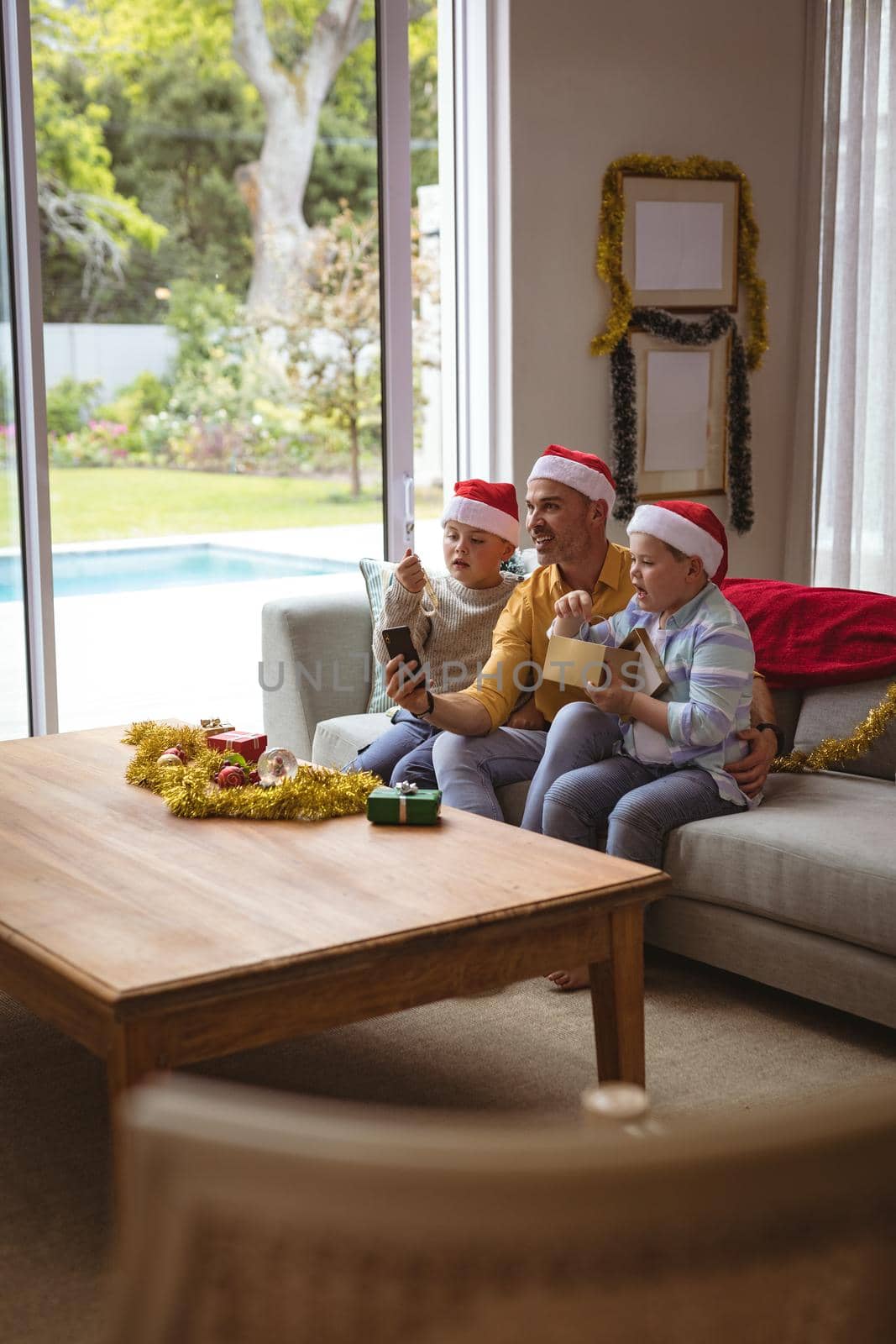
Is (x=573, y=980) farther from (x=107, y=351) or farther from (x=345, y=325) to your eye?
(x=345, y=325)

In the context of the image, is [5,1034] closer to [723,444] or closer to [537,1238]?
[537,1238]

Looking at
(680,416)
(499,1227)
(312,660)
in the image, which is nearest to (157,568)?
(312,660)

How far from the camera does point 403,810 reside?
2.56 m

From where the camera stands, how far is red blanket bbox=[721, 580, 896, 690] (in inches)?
131

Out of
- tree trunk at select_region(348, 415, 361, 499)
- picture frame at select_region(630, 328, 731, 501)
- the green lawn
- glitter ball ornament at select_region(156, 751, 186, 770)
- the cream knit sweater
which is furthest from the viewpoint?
picture frame at select_region(630, 328, 731, 501)

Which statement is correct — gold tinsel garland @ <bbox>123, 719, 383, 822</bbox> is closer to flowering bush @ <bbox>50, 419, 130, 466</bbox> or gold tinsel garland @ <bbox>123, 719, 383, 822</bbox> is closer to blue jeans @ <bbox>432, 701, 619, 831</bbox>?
blue jeans @ <bbox>432, 701, 619, 831</bbox>

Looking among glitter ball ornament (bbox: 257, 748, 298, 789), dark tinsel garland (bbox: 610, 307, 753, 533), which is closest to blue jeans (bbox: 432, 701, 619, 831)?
glitter ball ornament (bbox: 257, 748, 298, 789)

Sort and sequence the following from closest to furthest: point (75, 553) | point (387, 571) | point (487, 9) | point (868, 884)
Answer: point (868, 884), point (387, 571), point (75, 553), point (487, 9)

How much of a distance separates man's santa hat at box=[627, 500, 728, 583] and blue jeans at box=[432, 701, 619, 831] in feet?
1.30

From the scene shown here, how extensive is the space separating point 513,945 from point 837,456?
368 centimetres

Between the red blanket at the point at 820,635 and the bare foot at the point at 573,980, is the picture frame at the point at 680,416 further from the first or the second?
the bare foot at the point at 573,980

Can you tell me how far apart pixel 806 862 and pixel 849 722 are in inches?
26.5

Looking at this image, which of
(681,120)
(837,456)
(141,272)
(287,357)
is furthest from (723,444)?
(141,272)

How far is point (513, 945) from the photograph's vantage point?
215 centimetres
